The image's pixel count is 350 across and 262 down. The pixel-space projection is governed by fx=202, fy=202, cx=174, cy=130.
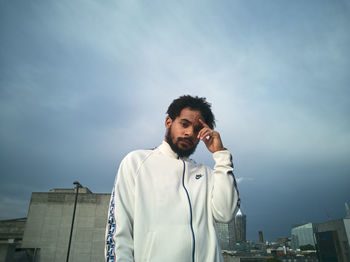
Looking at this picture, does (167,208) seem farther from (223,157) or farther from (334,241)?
(334,241)

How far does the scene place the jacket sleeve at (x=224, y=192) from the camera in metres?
1.56

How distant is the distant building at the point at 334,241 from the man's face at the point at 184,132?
3116 cm

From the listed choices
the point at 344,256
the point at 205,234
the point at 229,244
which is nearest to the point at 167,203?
the point at 205,234

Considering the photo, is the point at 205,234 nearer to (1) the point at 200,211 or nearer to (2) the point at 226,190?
(1) the point at 200,211

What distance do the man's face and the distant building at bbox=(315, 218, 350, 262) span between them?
31165mm

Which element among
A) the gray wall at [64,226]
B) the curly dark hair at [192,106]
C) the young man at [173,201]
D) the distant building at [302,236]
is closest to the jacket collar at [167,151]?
the young man at [173,201]

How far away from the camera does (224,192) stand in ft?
A: 5.18

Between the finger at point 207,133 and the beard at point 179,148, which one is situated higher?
the finger at point 207,133

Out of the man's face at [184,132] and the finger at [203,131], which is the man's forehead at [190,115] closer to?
the man's face at [184,132]

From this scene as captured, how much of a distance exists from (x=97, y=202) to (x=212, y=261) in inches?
902

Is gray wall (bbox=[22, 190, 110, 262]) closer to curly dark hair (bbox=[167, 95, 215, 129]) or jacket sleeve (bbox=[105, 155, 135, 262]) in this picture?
A: curly dark hair (bbox=[167, 95, 215, 129])

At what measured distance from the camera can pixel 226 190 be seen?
1.58 meters

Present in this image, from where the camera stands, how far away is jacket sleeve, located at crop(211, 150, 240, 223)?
1563 millimetres

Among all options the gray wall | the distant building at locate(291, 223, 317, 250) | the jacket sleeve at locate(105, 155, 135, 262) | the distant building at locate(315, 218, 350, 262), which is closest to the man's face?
the jacket sleeve at locate(105, 155, 135, 262)
